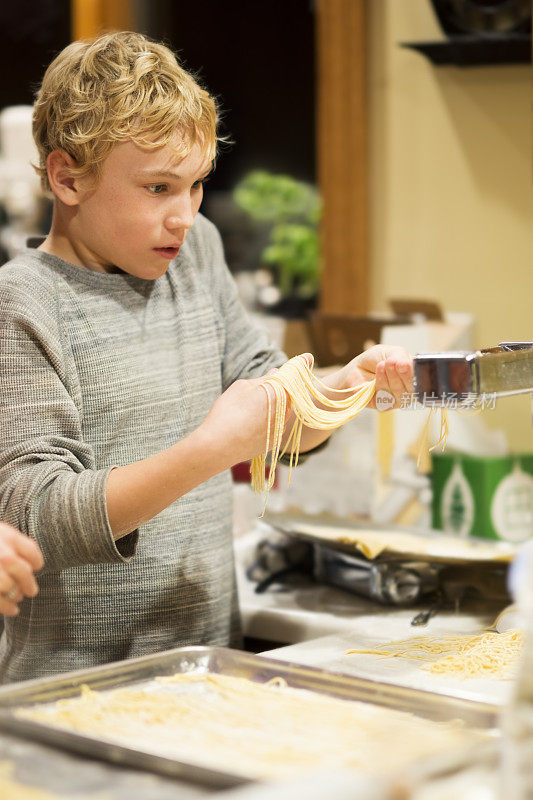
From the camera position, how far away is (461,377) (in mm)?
1060

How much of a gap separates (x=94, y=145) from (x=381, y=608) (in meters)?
0.88

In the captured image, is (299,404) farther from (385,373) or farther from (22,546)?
(22,546)

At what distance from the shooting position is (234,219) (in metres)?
4.37

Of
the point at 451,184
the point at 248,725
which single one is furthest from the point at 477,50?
the point at 248,725

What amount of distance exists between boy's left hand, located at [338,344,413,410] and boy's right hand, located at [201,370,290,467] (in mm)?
203

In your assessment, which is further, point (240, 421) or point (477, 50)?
point (477, 50)

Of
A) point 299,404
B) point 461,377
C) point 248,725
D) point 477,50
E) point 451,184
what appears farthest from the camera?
point 451,184

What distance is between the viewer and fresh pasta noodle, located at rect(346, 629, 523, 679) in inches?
49.1

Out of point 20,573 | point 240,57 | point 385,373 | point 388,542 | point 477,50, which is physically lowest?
point 388,542

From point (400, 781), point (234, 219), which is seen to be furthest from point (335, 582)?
point (234, 219)

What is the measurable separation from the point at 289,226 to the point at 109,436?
9.16 feet

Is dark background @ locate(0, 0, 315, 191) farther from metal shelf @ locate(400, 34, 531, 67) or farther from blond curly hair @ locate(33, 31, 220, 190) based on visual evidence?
blond curly hair @ locate(33, 31, 220, 190)

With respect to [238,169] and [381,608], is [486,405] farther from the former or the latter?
[238,169]

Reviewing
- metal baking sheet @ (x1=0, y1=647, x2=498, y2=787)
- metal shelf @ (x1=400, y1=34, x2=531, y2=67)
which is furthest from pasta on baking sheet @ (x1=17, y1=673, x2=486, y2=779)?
metal shelf @ (x1=400, y1=34, x2=531, y2=67)
